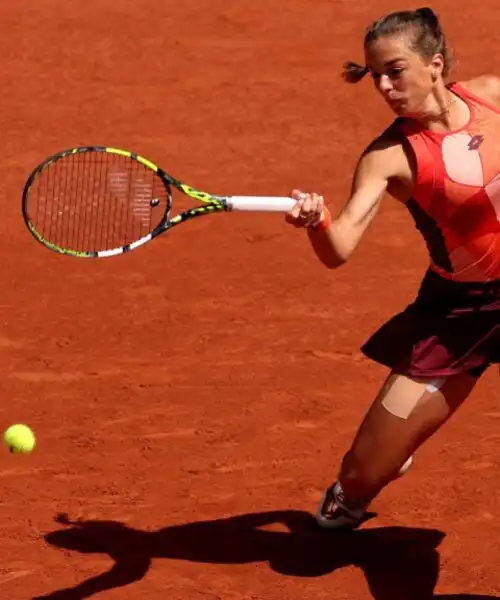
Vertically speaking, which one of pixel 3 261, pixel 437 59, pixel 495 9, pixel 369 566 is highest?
pixel 495 9

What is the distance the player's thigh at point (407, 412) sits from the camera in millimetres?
5766

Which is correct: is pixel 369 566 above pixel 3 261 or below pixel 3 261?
below

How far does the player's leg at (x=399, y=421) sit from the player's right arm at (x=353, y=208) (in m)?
0.72

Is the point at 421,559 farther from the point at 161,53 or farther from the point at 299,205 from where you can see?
the point at 161,53

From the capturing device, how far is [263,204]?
5289 millimetres

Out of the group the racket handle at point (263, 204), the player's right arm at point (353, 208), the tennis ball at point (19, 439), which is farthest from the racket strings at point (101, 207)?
the tennis ball at point (19, 439)

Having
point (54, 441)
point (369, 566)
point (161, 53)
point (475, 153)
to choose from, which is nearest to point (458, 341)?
point (475, 153)

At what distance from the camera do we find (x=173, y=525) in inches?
258

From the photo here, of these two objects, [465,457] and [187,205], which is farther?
[187,205]

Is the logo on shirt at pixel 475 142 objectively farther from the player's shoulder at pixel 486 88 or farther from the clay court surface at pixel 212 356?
the clay court surface at pixel 212 356

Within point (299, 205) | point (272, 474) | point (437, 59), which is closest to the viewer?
point (299, 205)

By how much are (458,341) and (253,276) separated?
323cm

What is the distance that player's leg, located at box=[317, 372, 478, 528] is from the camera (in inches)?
227

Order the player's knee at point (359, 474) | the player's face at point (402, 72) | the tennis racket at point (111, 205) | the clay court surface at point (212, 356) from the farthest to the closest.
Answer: the clay court surface at point (212, 356) → the player's knee at point (359, 474) → the tennis racket at point (111, 205) → the player's face at point (402, 72)
